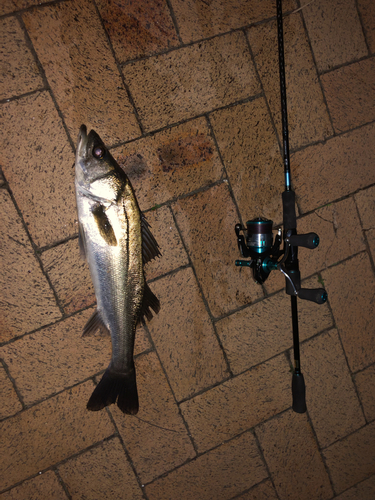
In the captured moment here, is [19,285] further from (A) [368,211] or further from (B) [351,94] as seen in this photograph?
(B) [351,94]

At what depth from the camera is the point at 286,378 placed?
338cm

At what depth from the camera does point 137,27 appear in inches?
112

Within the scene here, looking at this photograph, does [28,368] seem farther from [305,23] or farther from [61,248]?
[305,23]

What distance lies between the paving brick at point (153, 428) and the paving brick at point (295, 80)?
2494 millimetres

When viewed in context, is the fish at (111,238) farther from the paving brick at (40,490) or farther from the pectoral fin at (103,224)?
the paving brick at (40,490)

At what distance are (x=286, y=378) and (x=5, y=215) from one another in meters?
2.95

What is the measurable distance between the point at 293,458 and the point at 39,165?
364cm

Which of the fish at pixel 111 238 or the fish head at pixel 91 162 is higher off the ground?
the fish head at pixel 91 162

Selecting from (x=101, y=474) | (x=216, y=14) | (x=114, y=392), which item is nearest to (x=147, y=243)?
(x=114, y=392)

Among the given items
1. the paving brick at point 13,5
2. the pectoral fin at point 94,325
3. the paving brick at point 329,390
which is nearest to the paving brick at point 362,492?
the paving brick at point 329,390

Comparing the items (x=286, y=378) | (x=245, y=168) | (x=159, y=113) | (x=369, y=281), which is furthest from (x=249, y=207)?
(x=286, y=378)

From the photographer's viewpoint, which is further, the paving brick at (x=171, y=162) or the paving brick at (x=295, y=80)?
the paving brick at (x=295, y=80)

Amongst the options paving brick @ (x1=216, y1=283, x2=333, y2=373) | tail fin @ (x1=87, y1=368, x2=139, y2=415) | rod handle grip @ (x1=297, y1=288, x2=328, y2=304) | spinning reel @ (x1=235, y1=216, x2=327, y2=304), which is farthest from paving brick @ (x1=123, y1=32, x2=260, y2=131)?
tail fin @ (x1=87, y1=368, x2=139, y2=415)

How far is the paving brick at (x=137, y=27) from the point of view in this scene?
2793 mm
